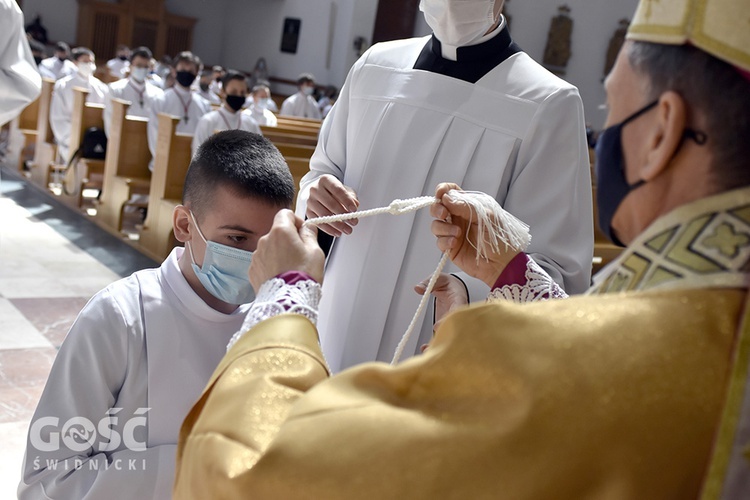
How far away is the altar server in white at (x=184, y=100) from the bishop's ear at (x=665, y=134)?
9108 mm

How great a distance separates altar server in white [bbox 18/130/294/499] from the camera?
178cm

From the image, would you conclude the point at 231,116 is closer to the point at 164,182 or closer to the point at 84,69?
the point at 164,182

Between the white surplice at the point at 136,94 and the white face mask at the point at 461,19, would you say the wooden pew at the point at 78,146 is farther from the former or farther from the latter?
the white face mask at the point at 461,19

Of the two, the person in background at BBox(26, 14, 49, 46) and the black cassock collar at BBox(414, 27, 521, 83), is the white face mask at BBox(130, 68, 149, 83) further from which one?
the person in background at BBox(26, 14, 49, 46)

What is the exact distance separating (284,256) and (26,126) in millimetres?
10190

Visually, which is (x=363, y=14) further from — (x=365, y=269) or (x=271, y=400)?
(x=271, y=400)

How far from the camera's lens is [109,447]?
1.84 m

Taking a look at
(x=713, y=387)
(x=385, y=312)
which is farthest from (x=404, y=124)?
(x=713, y=387)

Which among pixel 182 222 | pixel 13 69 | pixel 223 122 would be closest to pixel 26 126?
pixel 223 122

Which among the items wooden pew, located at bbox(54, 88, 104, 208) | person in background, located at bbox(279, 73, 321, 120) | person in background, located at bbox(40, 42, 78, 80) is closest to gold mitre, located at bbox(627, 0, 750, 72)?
wooden pew, located at bbox(54, 88, 104, 208)

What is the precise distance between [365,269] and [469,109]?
1.72ft

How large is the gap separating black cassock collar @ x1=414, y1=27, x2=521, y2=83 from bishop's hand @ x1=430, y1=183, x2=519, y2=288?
0.59 metres

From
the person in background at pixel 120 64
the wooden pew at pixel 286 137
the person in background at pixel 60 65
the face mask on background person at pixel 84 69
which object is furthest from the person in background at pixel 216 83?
the wooden pew at pixel 286 137

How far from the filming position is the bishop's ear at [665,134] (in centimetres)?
92
